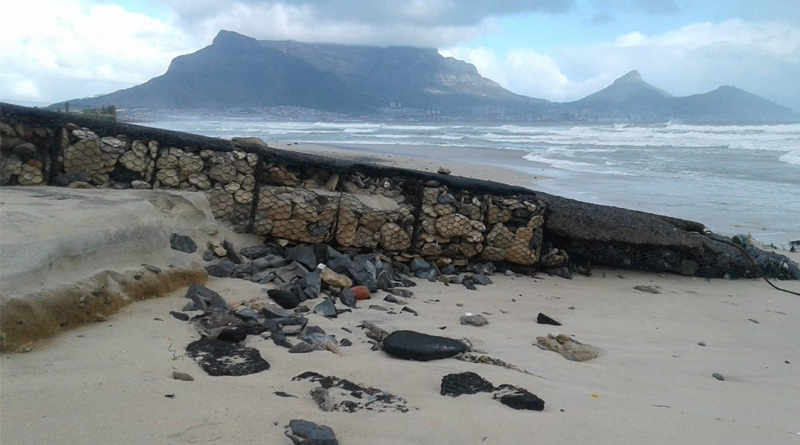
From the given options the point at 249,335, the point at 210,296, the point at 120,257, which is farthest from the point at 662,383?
the point at 120,257

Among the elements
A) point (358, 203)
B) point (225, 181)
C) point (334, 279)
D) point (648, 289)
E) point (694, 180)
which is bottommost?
point (648, 289)

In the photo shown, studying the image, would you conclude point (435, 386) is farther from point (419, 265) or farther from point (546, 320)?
point (419, 265)

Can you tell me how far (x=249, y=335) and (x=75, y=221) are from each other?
138 centimetres

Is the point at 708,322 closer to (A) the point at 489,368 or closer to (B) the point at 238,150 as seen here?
(A) the point at 489,368

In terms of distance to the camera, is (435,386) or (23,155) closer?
(435,386)

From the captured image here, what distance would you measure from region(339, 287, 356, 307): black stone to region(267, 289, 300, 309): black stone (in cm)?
38

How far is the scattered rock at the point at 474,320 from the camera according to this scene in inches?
185

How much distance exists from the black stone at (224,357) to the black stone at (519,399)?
1.24m

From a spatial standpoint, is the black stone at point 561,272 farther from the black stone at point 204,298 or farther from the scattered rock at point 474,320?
the black stone at point 204,298

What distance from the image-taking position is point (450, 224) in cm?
650

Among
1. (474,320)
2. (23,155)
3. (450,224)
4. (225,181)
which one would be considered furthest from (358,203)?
(23,155)

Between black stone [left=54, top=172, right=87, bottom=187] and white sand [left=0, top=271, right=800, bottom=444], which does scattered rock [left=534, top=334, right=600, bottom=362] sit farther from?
black stone [left=54, top=172, right=87, bottom=187]

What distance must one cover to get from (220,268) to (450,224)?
2491 millimetres

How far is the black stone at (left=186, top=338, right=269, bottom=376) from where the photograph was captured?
3.16m
